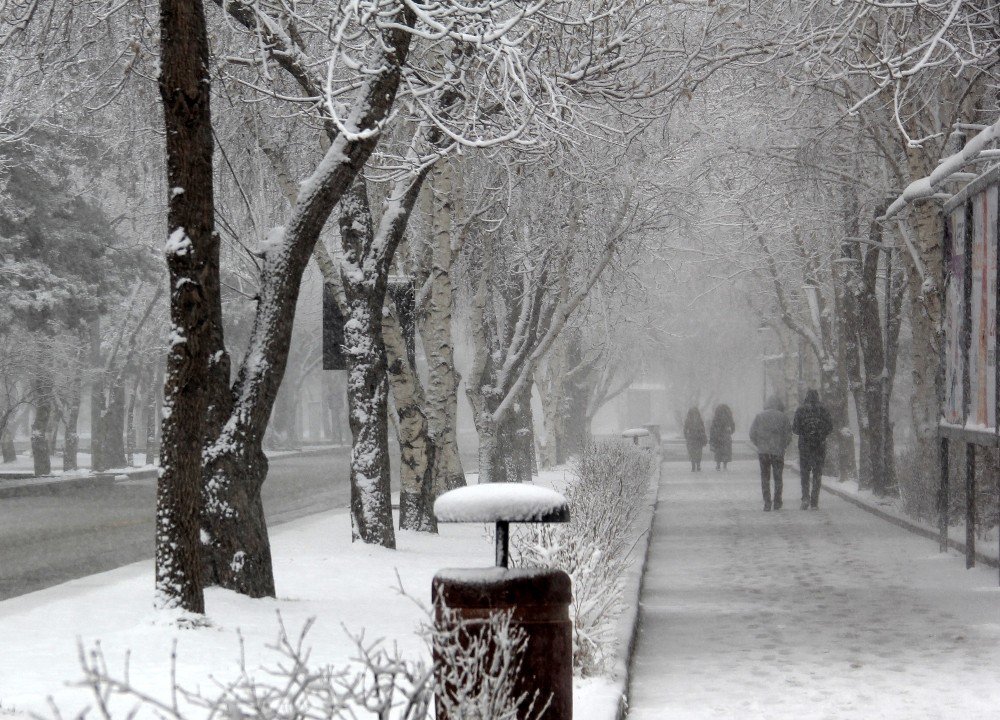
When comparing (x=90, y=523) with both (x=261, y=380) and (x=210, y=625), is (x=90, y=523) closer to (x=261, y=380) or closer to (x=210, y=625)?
(x=261, y=380)

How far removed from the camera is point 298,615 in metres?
9.62

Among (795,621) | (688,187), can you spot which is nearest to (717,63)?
(795,621)

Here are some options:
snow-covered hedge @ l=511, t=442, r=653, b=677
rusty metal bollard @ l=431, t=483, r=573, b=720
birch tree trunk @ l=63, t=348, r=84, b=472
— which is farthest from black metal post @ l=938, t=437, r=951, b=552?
birch tree trunk @ l=63, t=348, r=84, b=472

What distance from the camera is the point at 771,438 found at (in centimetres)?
2397

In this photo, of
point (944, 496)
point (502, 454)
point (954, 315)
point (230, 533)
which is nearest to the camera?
point (230, 533)

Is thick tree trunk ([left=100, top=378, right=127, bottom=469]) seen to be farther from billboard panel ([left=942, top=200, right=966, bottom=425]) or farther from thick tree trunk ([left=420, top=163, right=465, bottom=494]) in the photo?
billboard panel ([left=942, top=200, right=966, bottom=425])

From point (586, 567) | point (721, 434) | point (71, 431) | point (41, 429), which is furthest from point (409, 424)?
point (71, 431)

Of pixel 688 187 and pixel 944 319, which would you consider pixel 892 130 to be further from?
pixel 688 187

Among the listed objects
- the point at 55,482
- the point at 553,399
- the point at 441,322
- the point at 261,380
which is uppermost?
the point at 441,322

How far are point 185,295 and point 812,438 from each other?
668 inches

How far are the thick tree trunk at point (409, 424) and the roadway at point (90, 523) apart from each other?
11.8 ft

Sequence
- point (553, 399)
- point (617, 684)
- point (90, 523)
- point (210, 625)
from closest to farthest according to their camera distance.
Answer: point (617, 684), point (210, 625), point (90, 523), point (553, 399)

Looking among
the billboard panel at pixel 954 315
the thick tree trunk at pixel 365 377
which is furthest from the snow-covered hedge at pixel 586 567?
the billboard panel at pixel 954 315

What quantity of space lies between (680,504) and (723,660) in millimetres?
17331
